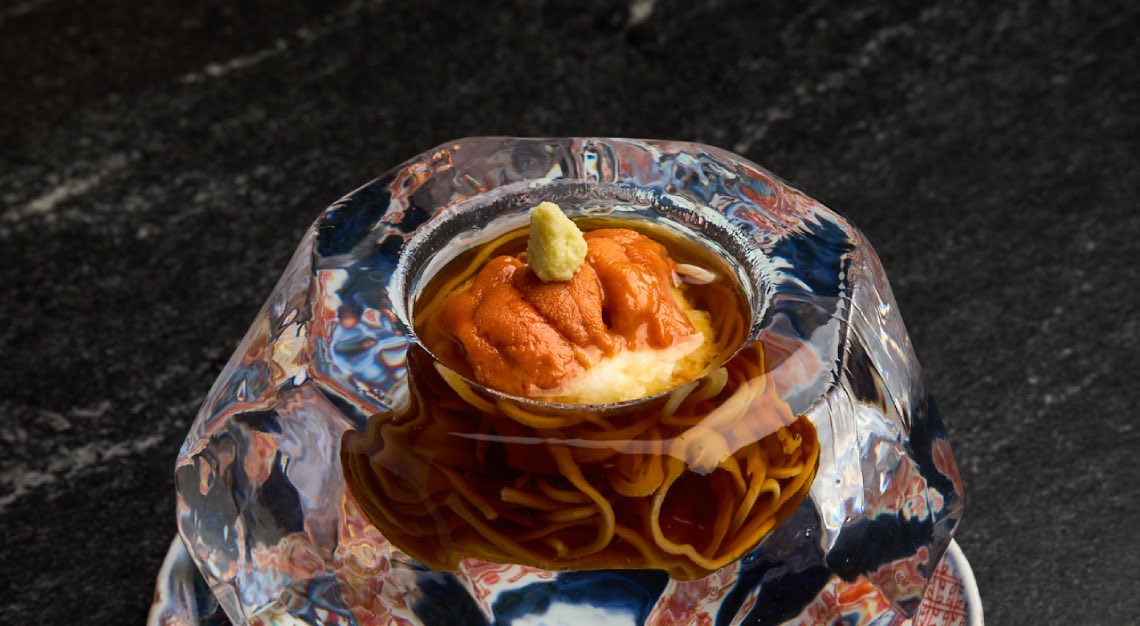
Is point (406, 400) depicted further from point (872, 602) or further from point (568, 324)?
point (872, 602)

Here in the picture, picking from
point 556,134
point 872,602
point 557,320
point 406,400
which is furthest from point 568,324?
point 556,134

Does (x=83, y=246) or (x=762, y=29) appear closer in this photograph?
(x=83, y=246)

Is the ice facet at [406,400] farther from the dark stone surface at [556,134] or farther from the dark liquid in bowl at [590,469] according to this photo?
the dark stone surface at [556,134]

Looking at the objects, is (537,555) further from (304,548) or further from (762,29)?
(762,29)

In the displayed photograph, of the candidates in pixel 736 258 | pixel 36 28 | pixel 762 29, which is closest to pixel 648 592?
pixel 736 258

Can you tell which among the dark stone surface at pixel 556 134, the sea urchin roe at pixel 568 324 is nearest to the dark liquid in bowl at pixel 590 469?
the sea urchin roe at pixel 568 324
